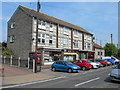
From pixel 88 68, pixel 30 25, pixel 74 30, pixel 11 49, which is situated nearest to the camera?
pixel 88 68

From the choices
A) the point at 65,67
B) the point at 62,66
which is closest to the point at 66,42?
the point at 62,66

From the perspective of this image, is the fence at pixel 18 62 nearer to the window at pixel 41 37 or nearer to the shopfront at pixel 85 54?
the window at pixel 41 37

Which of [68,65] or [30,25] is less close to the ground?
[30,25]

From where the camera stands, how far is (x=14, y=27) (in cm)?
2898

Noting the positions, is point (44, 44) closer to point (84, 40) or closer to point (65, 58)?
point (65, 58)

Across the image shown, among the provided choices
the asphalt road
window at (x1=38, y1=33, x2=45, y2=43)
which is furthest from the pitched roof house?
the asphalt road

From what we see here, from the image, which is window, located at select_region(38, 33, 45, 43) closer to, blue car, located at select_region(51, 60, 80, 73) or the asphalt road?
blue car, located at select_region(51, 60, 80, 73)

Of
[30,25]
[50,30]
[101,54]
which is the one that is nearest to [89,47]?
[101,54]

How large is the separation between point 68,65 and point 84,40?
22.3m

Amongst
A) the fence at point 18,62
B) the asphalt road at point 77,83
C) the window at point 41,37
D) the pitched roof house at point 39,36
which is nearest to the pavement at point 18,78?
the asphalt road at point 77,83

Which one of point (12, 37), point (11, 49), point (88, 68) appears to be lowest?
point (88, 68)

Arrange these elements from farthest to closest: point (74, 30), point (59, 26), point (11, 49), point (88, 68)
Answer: point (74, 30)
point (59, 26)
point (11, 49)
point (88, 68)

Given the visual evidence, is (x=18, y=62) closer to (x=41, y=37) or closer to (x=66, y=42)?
(x=41, y=37)

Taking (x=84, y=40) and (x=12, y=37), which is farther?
(x=84, y=40)
